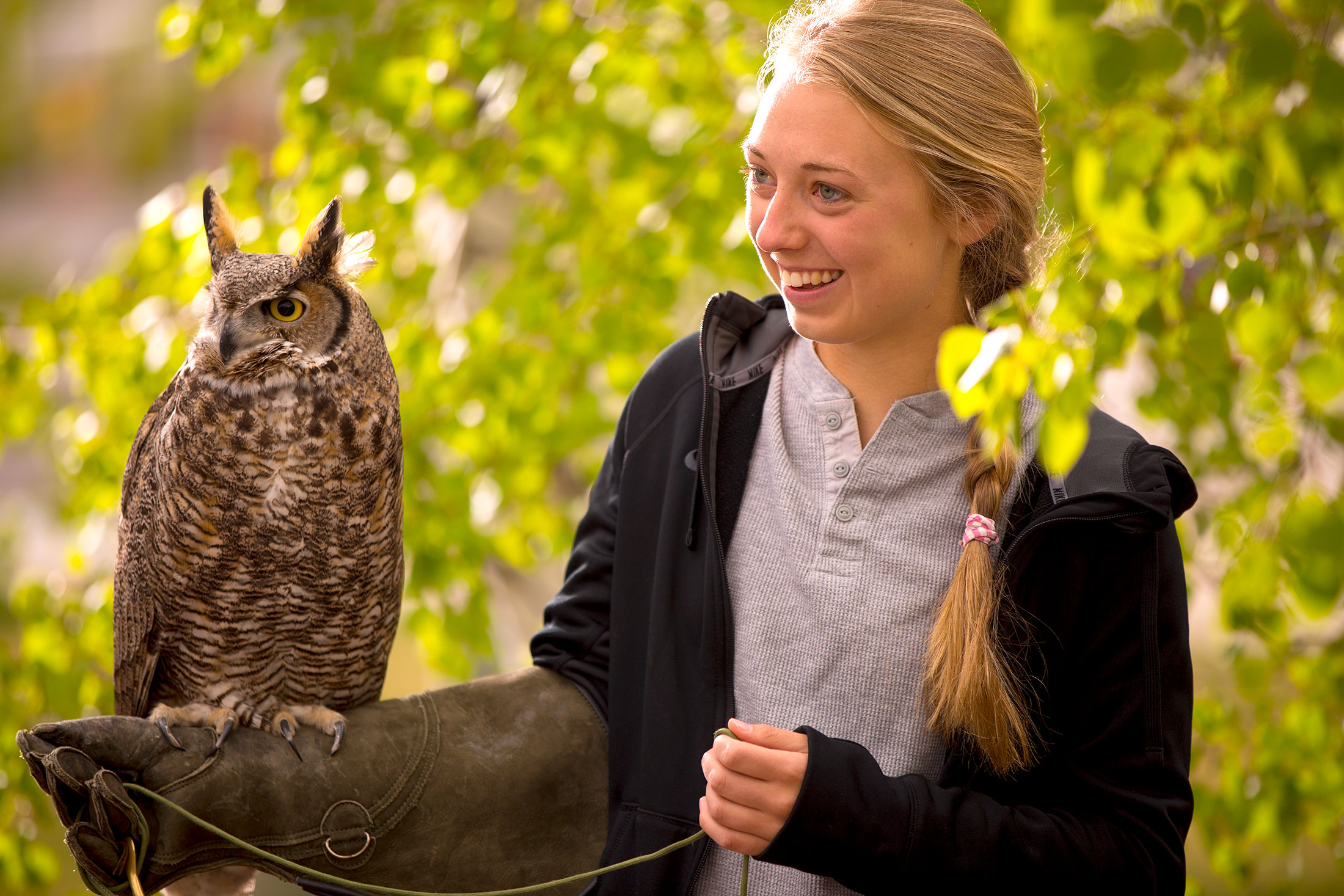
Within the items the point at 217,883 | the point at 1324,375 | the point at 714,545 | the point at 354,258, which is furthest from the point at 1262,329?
the point at 217,883

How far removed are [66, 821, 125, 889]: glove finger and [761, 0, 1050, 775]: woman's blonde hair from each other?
96cm

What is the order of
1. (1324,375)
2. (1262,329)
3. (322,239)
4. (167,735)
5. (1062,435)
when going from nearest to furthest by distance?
(1062,435) < (1324,375) < (1262,329) < (167,735) < (322,239)

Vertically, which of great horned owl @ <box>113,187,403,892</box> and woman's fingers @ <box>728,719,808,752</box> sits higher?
great horned owl @ <box>113,187,403,892</box>

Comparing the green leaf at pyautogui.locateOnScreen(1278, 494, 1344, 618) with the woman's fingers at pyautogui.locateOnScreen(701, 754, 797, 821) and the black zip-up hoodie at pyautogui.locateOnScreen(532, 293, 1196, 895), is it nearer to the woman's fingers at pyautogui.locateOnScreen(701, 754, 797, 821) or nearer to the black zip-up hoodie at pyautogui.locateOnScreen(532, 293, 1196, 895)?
the black zip-up hoodie at pyautogui.locateOnScreen(532, 293, 1196, 895)

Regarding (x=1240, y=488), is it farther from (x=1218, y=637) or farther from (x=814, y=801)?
(x=814, y=801)

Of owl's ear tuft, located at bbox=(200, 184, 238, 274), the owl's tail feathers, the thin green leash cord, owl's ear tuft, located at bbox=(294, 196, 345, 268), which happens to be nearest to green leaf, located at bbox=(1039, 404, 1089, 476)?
the thin green leash cord

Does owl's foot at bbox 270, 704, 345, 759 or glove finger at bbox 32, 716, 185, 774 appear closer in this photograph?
→ glove finger at bbox 32, 716, 185, 774

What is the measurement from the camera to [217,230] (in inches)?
51.6

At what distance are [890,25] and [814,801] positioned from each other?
889 millimetres

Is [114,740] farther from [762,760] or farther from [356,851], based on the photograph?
[762,760]

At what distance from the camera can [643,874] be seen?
1.22m

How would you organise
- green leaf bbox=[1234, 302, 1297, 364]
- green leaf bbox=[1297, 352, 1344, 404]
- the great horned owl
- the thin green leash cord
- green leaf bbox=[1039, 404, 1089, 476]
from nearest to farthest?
green leaf bbox=[1039, 404, 1089, 476]
green leaf bbox=[1297, 352, 1344, 404]
green leaf bbox=[1234, 302, 1297, 364]
the thin green leash cord
the great horned owl

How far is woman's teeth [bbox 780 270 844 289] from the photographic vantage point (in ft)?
3.65

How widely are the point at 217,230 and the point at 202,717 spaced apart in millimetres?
671
